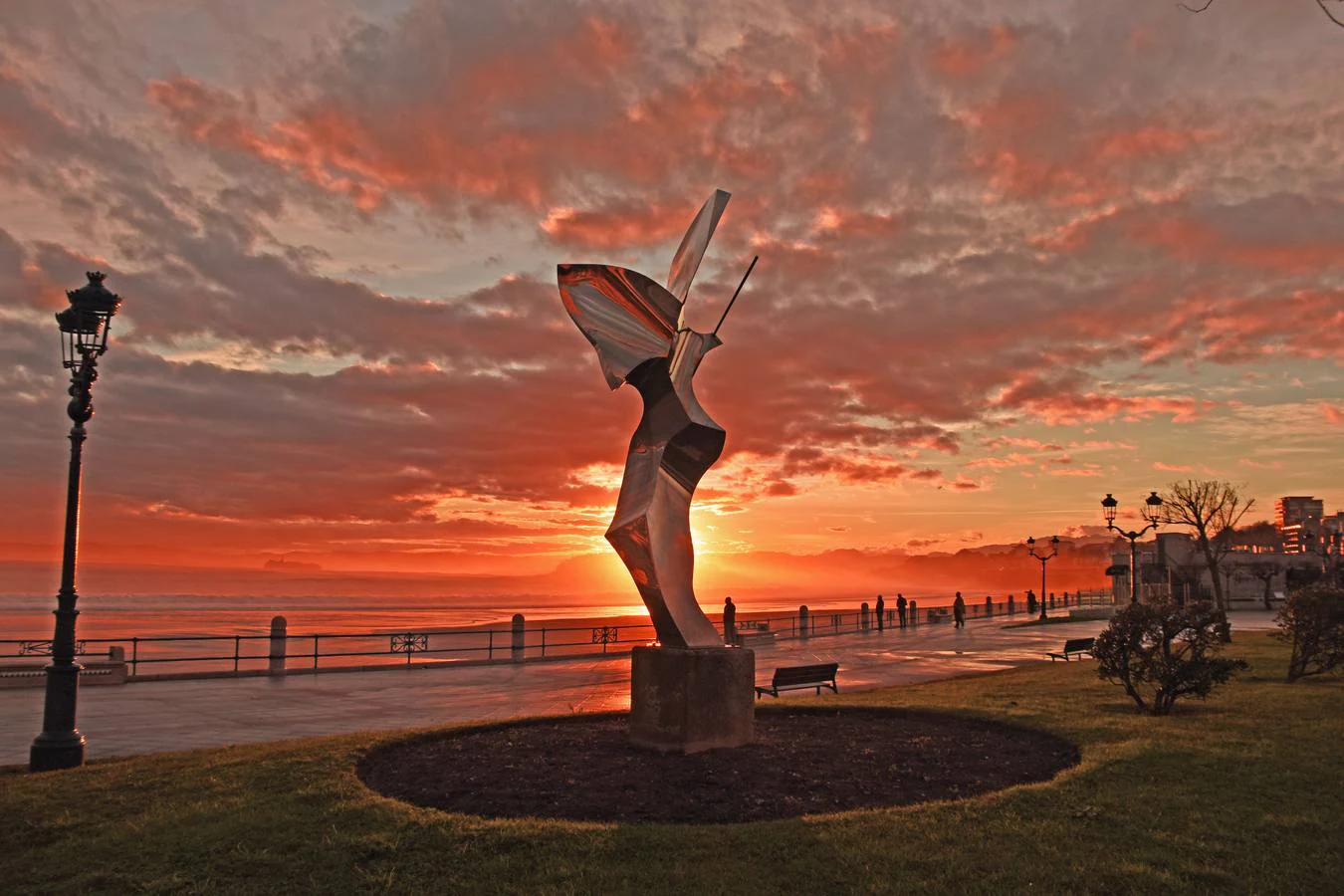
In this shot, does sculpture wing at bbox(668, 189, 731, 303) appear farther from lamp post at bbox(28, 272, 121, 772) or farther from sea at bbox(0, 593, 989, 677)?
sea at bbox(0, 593, 989, 677)

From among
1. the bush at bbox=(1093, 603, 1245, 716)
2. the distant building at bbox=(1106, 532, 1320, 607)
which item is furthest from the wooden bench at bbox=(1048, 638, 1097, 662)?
the distant building at bbox=(1106, 532, 1320, 607)

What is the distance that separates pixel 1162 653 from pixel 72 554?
44.3 feet

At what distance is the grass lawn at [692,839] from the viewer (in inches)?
233

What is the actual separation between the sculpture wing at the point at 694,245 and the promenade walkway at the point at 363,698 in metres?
6.20

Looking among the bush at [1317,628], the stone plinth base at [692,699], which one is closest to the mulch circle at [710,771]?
the stone plinth base at [692,699]

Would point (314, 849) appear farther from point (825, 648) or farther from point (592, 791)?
point (825, 648)

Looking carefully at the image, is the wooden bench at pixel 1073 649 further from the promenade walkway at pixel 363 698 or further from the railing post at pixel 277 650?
the railing post at pixel 277 650

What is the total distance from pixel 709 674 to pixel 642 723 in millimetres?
909

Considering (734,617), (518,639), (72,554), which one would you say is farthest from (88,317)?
(734,617)

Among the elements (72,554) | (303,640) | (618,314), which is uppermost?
(618,314)

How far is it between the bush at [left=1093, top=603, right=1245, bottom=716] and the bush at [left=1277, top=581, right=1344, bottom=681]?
4.32 m

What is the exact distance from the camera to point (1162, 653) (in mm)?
12688

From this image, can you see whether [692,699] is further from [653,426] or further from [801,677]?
[801,677]

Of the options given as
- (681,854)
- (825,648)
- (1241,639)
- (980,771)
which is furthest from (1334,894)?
(825,648)
